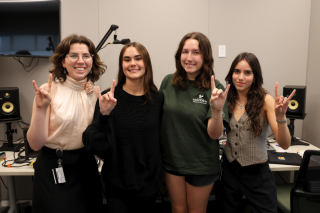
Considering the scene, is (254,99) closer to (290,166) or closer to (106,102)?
(290,166)

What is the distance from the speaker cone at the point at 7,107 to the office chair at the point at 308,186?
2.47 m

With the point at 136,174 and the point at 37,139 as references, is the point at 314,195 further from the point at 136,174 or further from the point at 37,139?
the point at 37,139

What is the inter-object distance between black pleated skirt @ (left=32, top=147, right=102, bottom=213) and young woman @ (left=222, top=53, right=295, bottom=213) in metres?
0.88

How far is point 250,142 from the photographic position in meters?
1.42

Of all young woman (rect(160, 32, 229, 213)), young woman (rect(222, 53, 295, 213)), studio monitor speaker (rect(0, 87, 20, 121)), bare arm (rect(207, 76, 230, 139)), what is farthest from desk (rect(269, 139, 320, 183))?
studio monitor speaker (rect(0, 87, 20, 121))

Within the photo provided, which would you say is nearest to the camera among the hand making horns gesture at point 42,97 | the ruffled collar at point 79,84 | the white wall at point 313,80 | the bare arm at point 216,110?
the hand making horns gesture at point 42,97

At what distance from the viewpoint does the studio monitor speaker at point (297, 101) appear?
7.28ft

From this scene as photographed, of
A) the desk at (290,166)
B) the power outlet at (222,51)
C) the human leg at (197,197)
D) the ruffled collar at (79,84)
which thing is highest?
the power outlet at (222,51)

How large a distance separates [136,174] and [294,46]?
7.63ft

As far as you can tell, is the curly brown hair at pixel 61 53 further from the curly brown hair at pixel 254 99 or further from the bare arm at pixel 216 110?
the curly brown hair at pixel 254 99

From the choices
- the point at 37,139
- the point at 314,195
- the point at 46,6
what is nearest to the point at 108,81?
the point at 46,6

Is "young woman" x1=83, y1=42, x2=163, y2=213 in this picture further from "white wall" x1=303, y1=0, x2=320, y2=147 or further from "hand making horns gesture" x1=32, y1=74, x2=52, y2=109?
"white wall" x1=303, y1=0, x2=320, y2=147

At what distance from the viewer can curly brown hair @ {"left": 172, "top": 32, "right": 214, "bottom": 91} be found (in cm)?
139

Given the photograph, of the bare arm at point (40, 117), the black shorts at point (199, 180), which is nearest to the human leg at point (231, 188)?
the black shorts at point (199, 180)
